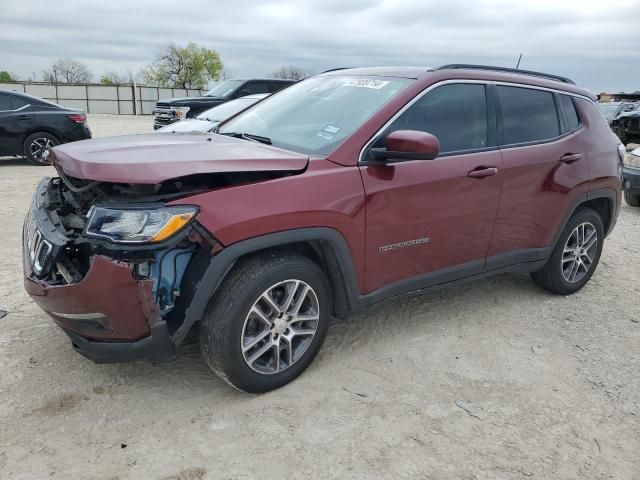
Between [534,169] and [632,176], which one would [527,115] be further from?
[632,176]

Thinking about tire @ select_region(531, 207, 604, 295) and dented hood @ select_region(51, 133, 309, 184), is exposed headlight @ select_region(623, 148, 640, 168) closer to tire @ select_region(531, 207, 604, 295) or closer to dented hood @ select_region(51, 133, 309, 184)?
tire @ select_region(531, 207, 604, 295)

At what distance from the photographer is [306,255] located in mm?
3051

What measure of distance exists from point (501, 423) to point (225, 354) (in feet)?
4.77

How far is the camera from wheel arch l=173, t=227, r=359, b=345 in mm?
2537

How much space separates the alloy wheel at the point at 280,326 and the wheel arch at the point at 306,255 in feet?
0.59

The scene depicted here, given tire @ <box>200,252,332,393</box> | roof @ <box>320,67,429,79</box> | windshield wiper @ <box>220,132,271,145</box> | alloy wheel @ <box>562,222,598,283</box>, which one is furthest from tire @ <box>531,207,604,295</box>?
windshield wiper @ <box>220,132,271,145</box>

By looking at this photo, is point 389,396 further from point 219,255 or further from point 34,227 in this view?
point 34,227

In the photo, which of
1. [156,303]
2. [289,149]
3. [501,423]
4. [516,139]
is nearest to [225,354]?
[156,303]

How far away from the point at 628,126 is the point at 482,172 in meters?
14.3

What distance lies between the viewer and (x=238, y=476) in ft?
7.65

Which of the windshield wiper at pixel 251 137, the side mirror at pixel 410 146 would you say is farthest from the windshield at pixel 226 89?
the side mirror at pixel 410 146

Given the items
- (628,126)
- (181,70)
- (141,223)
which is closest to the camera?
(141,223)

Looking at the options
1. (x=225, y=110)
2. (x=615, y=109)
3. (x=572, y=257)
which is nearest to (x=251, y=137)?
(x=572, y=257)

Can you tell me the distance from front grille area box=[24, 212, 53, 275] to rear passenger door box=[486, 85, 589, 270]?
9.04ft
